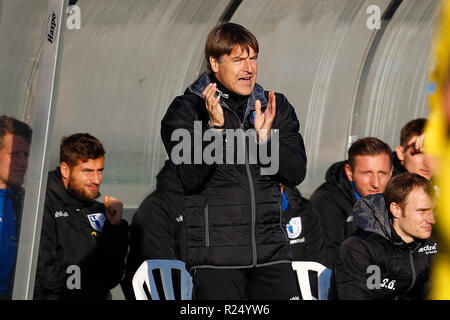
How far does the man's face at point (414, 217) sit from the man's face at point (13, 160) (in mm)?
2059

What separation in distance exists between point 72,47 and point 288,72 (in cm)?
194

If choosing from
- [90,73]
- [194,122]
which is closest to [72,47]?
[90,73]

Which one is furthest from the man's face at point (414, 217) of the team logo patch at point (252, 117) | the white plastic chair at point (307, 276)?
the team logo patch at point (252, 117)

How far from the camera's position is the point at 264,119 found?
3371mm

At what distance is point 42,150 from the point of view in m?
3.21

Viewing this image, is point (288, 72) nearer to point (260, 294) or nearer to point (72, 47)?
point (72, 47)

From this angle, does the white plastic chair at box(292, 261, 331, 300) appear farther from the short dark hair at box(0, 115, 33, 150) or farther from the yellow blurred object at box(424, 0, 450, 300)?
the yellow blurred object at box(424, 0, 450, 300)

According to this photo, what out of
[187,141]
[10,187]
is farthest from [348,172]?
[10,187]

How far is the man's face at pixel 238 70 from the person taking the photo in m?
3.52

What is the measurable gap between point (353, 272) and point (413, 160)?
1726 millimetres

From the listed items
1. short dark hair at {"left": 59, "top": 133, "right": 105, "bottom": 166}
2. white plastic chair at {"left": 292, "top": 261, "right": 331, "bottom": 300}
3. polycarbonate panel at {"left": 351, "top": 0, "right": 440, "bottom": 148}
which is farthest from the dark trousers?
polycarbonate panel at {"left": 351, "top": 0, "right": 440, "bottom": 148}

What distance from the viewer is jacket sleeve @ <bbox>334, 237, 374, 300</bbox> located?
4.15 m

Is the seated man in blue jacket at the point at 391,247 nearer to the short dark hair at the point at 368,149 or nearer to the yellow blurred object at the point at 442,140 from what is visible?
the short dark hair at the point at 368,149

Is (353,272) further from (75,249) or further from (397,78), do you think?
(397,78)
